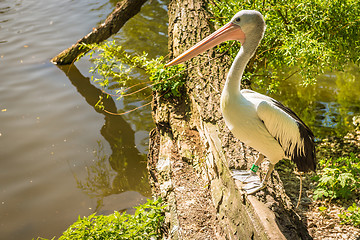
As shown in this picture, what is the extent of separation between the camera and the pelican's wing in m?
2.61

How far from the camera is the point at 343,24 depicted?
13.8ft

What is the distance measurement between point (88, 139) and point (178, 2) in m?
2.53

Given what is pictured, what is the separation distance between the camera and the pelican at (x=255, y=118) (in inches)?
104

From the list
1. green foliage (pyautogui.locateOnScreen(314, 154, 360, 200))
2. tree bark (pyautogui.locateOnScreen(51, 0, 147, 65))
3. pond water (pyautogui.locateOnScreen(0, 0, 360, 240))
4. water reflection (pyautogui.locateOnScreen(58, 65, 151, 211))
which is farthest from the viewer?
tree bark (pyautogui.locateOnScreen(51, 0, 147, 65))

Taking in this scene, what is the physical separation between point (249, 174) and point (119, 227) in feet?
3.96

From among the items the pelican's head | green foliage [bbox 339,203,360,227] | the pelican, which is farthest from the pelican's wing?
green foliage [bbox 339,203,360,227]

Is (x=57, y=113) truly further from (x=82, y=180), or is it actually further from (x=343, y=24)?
(x=343, y=24)

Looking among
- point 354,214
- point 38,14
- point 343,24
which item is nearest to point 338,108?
point 343,24

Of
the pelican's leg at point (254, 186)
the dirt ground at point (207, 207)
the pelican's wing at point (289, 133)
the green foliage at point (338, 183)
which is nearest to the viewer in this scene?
the pelican's wing at point (289, 133)

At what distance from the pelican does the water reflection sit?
2.25 m

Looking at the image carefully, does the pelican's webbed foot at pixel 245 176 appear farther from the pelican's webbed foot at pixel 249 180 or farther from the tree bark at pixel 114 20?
the tree bark at pixel 114 20

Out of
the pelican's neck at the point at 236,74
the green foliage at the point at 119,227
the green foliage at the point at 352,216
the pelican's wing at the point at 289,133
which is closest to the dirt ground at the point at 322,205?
the green foliage at the point at 352,216

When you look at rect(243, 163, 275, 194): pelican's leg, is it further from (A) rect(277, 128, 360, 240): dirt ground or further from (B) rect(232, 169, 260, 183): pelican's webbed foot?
(A) rect(277, 128, 360, 240): dirt ground

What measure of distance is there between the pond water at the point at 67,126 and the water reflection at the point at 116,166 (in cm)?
1
